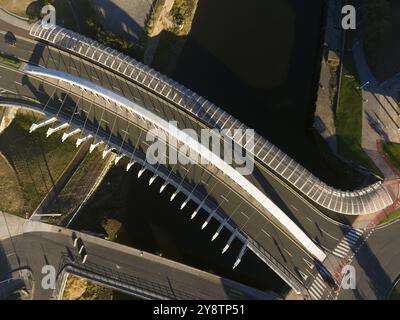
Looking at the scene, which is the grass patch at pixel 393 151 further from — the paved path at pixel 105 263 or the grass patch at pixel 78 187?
the grass patch at pixel 78 187

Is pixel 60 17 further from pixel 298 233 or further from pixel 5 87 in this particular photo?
pixel 298 233

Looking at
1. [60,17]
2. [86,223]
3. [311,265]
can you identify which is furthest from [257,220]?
[60,17]

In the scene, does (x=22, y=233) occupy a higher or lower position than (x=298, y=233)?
lower

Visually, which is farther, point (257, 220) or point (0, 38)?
point (0, 38)

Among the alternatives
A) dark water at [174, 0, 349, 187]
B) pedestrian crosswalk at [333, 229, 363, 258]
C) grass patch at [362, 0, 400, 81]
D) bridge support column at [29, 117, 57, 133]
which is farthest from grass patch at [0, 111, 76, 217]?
grass patch at [362, 0, 400, 81]

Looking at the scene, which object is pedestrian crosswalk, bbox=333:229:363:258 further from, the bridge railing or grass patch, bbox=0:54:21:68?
grass patch, bbox=0:54:21:68
